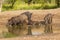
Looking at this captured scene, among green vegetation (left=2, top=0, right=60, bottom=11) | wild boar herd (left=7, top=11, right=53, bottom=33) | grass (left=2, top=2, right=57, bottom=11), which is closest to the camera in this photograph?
wild boar herd (left=7, top=11, right=53, bottom=33)

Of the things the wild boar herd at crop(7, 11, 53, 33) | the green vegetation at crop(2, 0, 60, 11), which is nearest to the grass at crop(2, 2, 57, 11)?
the green vegetation at crop(2, 0, 60, 11)

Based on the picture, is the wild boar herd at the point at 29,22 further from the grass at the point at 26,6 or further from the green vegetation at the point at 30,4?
the green vegetation at the point at 30,4

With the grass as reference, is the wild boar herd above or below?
above

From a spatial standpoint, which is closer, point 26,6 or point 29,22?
point 29,22

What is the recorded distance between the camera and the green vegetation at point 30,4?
616 inches

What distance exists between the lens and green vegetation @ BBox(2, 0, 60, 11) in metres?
15.7

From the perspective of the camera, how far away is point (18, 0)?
16.0 meters

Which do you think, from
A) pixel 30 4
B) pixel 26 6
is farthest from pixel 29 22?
pixel 30 4

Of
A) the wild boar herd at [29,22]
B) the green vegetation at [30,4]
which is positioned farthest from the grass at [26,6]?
the wild boar herd at [29,22]

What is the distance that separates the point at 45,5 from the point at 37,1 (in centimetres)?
78

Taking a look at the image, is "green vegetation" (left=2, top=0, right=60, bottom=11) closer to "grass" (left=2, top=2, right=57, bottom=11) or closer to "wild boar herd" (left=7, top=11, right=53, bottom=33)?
"grass" (left=2, top=2, right=57, bottom=11)

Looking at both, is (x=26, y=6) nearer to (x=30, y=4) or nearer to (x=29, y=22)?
(x=30, y=4)

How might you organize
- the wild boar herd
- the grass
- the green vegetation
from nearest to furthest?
1. the wild boar herd
2. the grass
3. the green vegetation

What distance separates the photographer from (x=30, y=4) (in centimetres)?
1627
